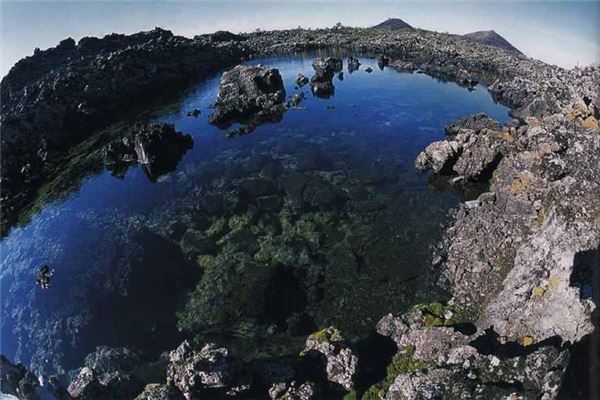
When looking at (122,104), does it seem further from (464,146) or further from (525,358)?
(525,358)

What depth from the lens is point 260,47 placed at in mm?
120812

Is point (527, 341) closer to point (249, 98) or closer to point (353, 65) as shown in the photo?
point (249, 98)

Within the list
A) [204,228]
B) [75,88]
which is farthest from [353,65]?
[204,228]

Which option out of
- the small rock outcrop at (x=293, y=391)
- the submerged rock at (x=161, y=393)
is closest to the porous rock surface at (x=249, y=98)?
the submerged rock at (x=161, y=393)

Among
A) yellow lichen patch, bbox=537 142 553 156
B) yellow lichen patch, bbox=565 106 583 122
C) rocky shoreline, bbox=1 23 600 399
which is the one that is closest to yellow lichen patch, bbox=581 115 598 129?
rocky shoreline, bbox=1 23 600 399

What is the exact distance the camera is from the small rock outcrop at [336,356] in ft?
71.4

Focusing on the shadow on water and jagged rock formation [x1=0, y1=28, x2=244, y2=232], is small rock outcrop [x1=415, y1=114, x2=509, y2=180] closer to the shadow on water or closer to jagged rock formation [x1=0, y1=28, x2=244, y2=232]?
the shadow on water

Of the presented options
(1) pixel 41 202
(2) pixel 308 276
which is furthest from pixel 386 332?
(1) pixel 41 202

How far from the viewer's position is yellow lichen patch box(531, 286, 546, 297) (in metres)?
20.9

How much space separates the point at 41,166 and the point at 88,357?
35.7 metres

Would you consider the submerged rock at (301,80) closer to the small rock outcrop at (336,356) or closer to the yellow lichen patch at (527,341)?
the small rock outcrop at (336,356)

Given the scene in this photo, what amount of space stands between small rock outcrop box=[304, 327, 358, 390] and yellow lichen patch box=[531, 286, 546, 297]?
29.7 feet

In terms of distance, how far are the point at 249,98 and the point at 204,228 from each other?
35999 millimetres

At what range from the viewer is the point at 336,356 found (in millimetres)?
22578
